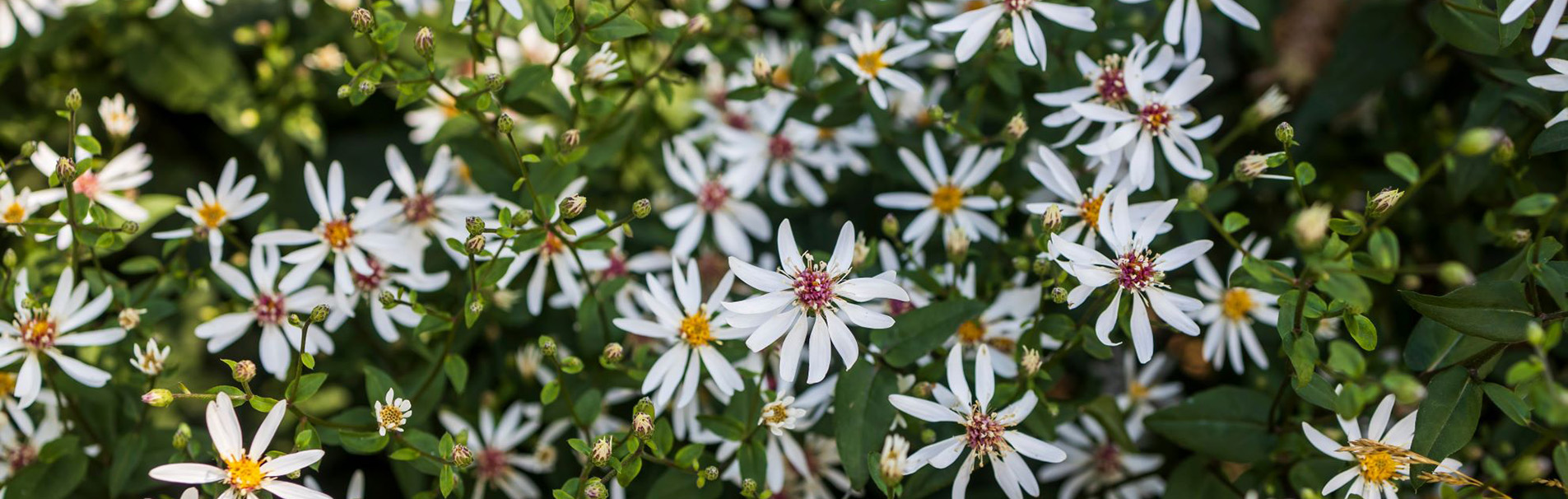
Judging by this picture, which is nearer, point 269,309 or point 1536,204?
point 1536,204

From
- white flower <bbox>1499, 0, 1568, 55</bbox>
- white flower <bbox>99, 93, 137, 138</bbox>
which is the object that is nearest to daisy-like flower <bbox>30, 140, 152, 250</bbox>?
white flower <bbox>99, 93, 137, 138</bbox>

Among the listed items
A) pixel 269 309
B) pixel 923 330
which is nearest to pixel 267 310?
pixel 269 309

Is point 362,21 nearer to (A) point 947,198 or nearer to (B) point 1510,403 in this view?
(A) point 947,198

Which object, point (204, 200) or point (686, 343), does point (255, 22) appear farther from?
point (686, 343)

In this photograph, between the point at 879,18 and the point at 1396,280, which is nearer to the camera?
the point at 879,18

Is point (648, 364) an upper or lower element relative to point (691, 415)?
upper

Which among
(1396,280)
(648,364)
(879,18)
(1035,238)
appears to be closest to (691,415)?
(648,364)
